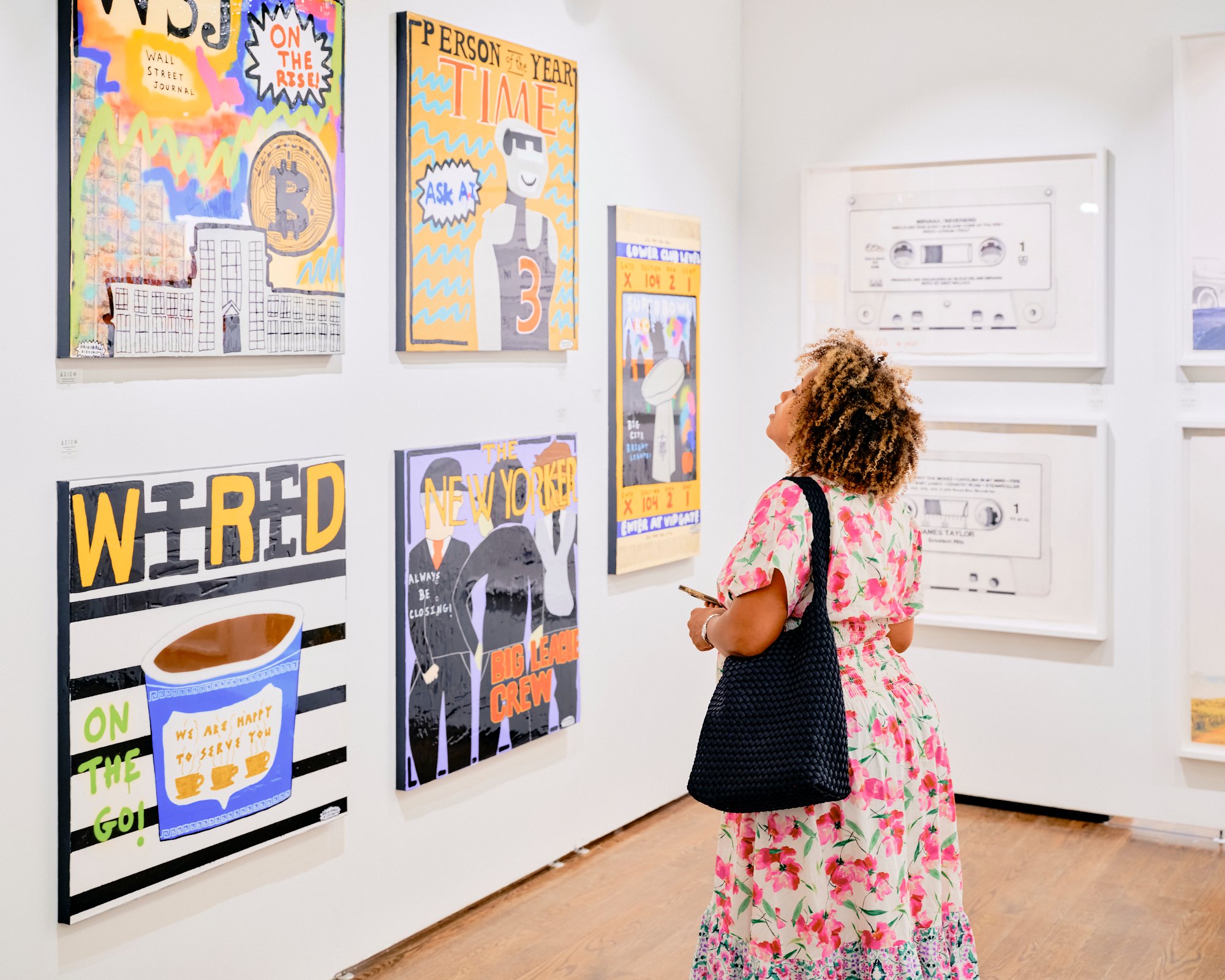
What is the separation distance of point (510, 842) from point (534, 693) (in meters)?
0.39

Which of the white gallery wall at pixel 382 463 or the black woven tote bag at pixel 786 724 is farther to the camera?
the white gallery wall at pixel 382 463

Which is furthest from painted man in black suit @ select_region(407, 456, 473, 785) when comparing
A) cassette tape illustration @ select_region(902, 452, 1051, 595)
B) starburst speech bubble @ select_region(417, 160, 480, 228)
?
cassette tape illustration @ select_region(902, 452, 1051, 595)

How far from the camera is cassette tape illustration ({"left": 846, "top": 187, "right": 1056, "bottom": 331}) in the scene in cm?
400

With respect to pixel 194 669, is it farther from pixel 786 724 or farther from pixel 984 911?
pixel 984 911

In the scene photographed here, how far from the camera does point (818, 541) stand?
84.0 inches

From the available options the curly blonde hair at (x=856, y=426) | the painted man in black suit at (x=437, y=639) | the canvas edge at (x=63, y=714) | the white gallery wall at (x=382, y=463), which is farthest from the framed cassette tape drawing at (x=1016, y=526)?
the canvas edge at (x=63, y=714)

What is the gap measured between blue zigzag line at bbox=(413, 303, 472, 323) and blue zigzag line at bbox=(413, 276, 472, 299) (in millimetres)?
29

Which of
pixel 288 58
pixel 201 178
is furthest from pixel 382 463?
pixel 288 58

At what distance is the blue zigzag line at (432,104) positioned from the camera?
2.90 metres

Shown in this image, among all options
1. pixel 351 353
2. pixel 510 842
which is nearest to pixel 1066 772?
pixel 510 842

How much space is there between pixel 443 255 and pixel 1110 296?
2084 millimetres

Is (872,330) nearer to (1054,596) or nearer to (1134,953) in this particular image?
(1054,596)

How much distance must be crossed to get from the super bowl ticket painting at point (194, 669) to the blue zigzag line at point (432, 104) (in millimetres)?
826

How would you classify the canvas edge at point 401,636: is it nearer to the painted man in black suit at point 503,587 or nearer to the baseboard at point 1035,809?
the painted man in black suit at point 503,587
